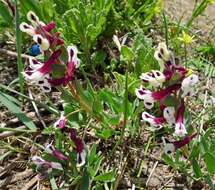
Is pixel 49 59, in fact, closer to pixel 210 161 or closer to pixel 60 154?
pixel 60 154

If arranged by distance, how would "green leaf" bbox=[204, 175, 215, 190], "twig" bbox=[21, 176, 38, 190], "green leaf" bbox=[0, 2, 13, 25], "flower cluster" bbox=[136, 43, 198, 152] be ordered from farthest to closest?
"green leaf" bbox=[0, 2, 13, 25]
"twig" bbox=[21, 176, 38, 190]
"green leaf" bbox=[204, 175, 215, 190]
"flower cluster" bbox=[136, 43, 198, 152]

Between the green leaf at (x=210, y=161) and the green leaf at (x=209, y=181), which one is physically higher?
the green leaf at (x=210, y=161)

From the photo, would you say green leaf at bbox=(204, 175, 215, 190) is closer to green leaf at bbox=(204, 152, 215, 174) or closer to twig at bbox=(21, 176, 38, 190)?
green leaf at bbox=(204, 152, 215, 174)

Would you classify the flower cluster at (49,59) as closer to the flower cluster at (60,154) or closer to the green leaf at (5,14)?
the flower cluster at (60,154)

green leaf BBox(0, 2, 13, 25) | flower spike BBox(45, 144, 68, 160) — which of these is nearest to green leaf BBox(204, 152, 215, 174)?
flower spike BBox(45, 144, 68, 160)

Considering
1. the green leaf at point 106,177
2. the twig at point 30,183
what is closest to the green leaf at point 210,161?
the green leaf at point 106,177
